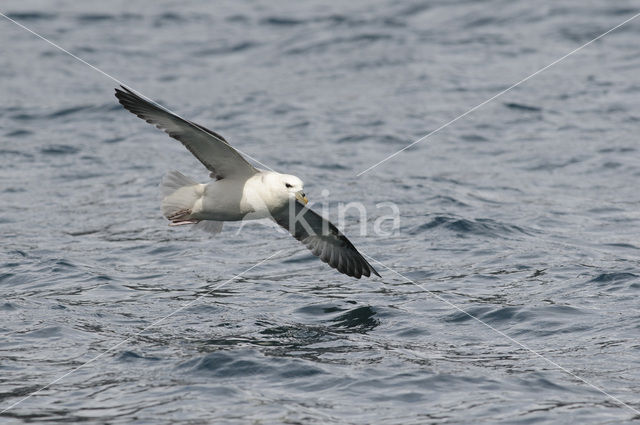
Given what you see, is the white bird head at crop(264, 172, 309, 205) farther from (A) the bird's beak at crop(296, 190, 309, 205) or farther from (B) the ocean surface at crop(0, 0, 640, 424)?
(B) the ocean surface at crop(0, 0, 640, 424)

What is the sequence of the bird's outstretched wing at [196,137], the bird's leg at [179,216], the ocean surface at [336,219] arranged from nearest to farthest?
the ocean surface at [336,219] → the bird's outstretched wing at [196,137] → the bird's leg at [179,216]

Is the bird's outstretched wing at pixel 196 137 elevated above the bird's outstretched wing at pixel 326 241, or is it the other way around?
the bird's outstretched wing at pixel 196 137

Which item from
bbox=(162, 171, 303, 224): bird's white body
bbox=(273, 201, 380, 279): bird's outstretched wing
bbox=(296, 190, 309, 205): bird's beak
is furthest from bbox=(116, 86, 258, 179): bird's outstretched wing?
bbox=(273, 201, 380, 279): bird's outstretched wing

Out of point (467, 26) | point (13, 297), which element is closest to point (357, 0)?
point (467, 26)

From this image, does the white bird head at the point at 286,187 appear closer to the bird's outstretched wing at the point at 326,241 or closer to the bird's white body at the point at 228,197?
the bird's white body at the point at 228,197

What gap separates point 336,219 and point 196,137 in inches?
151

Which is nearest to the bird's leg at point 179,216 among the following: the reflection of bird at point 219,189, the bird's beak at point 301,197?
the reflection of bird at point 219,189

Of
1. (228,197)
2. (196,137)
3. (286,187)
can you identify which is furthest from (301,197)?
(196,137)

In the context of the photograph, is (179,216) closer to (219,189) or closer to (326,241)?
(219,189)

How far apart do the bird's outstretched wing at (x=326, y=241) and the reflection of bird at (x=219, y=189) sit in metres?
0.01

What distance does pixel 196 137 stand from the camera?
7.91 m

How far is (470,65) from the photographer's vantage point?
17609 mm

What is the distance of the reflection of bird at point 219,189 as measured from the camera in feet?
25.7

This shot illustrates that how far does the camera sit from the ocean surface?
698 cm
